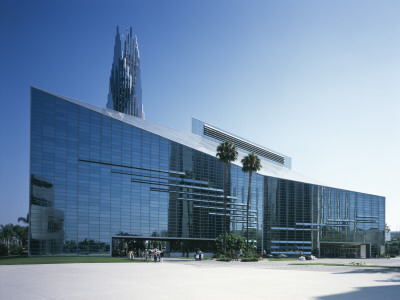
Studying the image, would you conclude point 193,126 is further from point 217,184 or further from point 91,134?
point 91,134

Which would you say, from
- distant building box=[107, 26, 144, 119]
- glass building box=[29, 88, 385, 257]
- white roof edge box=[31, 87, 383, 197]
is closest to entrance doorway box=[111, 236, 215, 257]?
glass building box=[29, 88, 385, 257]

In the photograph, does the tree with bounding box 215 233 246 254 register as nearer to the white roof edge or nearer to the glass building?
the glass building

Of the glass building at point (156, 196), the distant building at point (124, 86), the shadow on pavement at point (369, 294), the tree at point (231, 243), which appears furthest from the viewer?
the distant building at point (124, 86)

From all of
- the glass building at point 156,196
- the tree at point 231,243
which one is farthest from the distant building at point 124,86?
the tree at point 231,243

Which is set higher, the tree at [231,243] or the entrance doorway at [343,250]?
the tree at [231,243]

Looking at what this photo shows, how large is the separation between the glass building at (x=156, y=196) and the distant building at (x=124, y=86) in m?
105

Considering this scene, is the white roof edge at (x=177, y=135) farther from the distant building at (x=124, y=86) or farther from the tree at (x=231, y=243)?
the distant building at (x=124, y=86)

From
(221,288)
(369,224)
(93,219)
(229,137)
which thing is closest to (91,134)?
(93,219)

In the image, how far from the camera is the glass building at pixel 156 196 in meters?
59.7

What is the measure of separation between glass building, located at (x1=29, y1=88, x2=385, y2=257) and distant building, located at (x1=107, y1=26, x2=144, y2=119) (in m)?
105

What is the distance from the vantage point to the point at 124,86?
7534 inches

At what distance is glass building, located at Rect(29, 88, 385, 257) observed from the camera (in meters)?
59.7

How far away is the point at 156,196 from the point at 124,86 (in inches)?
5180

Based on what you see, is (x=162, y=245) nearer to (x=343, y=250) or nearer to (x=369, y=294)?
(x=343, y=250)
